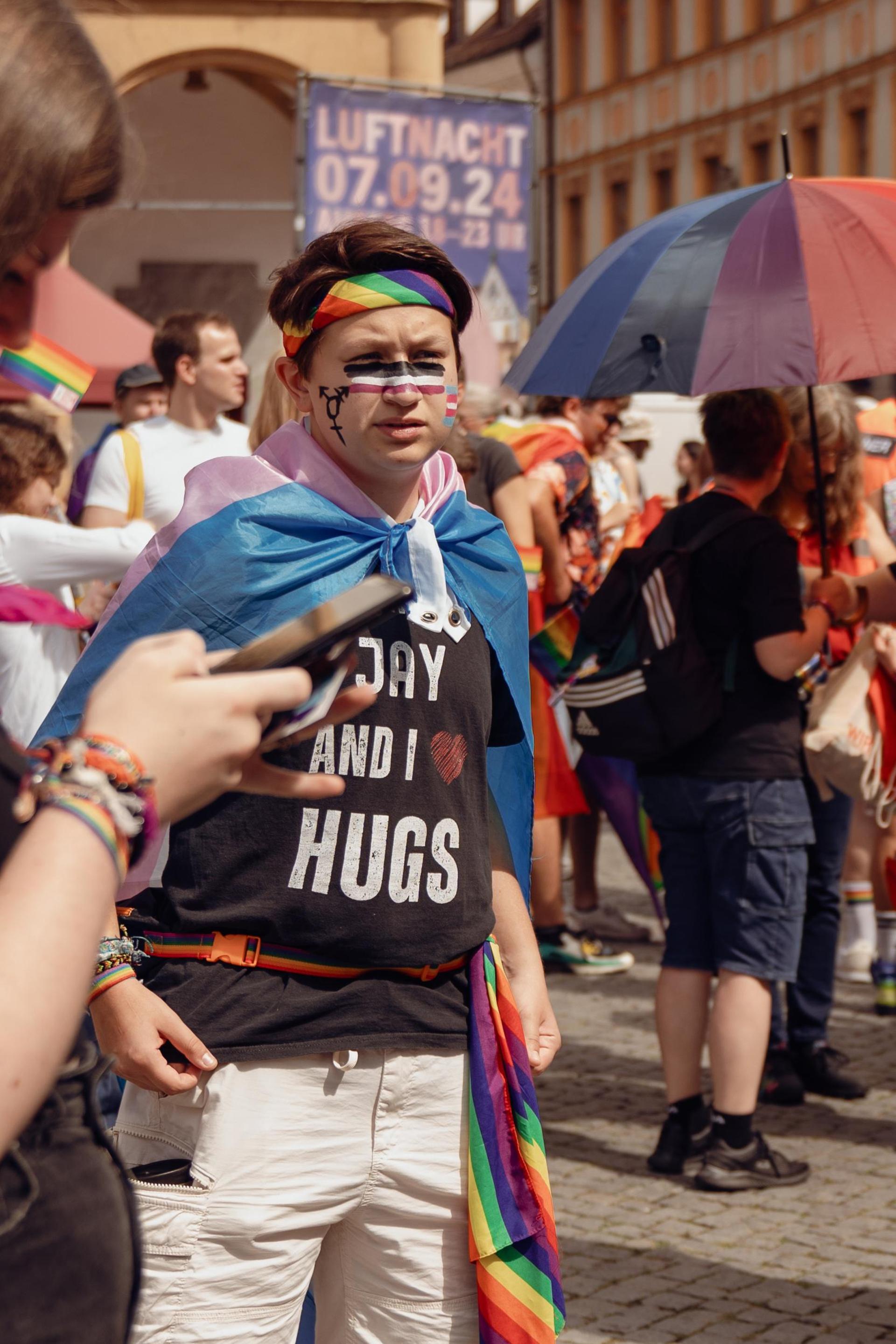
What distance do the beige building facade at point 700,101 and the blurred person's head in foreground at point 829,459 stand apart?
2974 cm

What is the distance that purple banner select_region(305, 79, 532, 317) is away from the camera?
13.1 meters

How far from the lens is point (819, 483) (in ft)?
17.5

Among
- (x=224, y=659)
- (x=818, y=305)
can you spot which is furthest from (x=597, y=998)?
(x=224, y=659)

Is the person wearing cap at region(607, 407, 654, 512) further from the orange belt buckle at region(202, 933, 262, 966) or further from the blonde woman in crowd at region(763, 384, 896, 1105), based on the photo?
the orange belt buckle at region(202, 933, 262, 966)

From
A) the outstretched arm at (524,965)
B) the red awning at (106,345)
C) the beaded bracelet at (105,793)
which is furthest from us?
the red awning at (106,345)

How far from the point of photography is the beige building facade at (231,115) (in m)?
15.9

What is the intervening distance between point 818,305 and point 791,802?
1.29 m

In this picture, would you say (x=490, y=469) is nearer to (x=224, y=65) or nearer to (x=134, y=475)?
(x=134, y=475)

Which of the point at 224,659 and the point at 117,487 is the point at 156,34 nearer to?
the point at 117,487

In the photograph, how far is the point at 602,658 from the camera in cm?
498

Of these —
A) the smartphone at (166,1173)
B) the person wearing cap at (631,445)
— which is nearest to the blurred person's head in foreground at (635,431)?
the person wearing cap at (631,445)

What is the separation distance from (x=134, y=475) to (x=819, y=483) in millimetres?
2301

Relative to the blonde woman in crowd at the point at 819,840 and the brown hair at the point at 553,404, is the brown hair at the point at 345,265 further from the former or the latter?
the brown hair at the point at 553,404

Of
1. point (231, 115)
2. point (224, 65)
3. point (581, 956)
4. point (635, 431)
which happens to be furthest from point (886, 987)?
point (231, 115)
